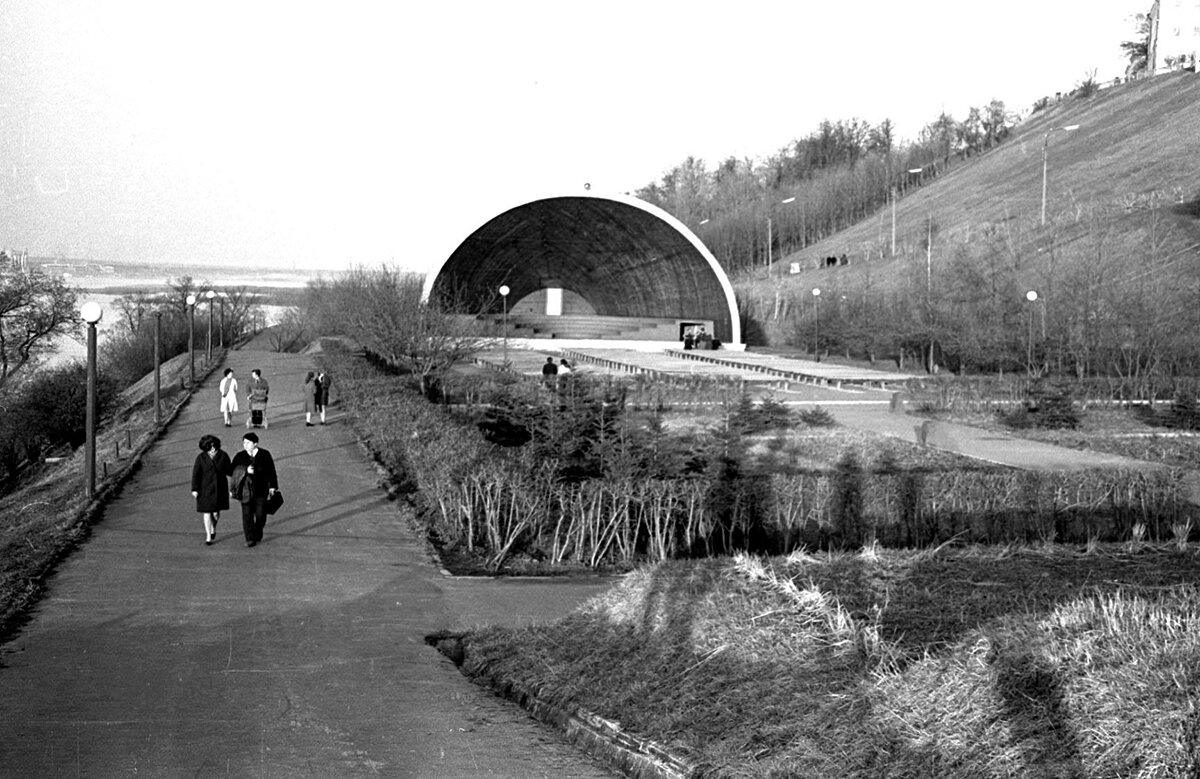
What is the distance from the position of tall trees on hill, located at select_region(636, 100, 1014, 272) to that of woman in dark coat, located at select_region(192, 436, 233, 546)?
3110 inches

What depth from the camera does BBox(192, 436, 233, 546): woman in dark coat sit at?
41.4 ft

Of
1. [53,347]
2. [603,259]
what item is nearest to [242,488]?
[53,347]

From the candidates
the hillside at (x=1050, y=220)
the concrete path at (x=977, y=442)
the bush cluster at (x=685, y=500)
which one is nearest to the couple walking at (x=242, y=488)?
the bush cluster at (x=685, y=500)

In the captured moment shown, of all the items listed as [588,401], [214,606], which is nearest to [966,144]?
[588,401]

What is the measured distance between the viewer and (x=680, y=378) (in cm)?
2916

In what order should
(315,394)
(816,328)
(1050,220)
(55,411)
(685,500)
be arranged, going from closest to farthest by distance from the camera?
(685,500), (315,394), (55,411), (816,328), (1050,220)

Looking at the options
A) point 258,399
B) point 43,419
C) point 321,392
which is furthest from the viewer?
point 43,419

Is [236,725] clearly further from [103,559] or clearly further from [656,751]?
[103,559]

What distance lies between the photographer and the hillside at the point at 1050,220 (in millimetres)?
46438

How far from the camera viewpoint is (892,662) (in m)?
5.84

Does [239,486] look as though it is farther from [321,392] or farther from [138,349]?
[138,349]

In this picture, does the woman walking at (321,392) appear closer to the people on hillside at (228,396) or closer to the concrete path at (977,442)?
the people on hillside at (228,396)

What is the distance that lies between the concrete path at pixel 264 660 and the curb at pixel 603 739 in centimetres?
10

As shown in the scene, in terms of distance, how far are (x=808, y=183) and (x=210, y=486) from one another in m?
104
